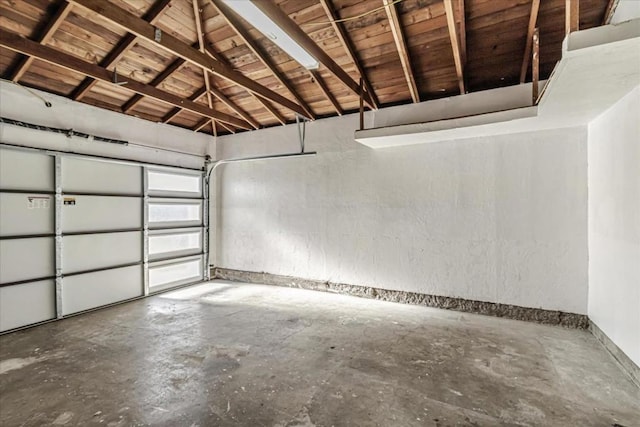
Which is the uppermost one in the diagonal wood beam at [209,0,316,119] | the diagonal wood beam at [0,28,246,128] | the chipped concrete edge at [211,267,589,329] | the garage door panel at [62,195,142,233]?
the diagonal wood beam at [209,0,316,119]

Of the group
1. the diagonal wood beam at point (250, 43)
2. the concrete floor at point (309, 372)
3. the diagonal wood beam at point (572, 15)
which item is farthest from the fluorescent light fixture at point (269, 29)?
the concrete floor at point (309, 372)

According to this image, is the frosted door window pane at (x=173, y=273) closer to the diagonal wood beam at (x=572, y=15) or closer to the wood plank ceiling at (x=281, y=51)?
the wood plank ceiling at (x=281, y=51)

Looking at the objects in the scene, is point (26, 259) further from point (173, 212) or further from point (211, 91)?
point (211, 91)

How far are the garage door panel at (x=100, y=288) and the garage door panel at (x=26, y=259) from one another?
34 centimetres

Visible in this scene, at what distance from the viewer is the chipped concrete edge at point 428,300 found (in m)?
Result: 4.03

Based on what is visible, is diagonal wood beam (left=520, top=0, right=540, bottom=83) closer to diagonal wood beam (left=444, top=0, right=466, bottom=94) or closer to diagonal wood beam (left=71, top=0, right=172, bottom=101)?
diagonal wood beam (left=444, top=0, right=466, bottom=94)

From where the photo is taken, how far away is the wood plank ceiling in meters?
3.34

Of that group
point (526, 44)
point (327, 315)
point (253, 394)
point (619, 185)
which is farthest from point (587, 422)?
point (526, 44)

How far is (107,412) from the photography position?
230 centimetres

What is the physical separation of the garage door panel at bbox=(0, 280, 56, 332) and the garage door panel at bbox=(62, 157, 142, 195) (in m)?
1.44

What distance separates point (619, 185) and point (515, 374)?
2229mm

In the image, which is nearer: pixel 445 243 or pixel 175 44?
pixel 175 44

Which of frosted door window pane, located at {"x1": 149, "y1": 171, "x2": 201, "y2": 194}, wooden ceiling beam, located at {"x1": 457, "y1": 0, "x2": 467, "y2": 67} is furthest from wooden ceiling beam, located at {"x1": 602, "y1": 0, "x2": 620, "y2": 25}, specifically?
frosted door window pane, located at {"x1": 149, "y1": 171, "x2": 201, "y2": 194}

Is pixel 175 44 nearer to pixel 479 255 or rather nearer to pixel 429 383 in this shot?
pixel 429 383
